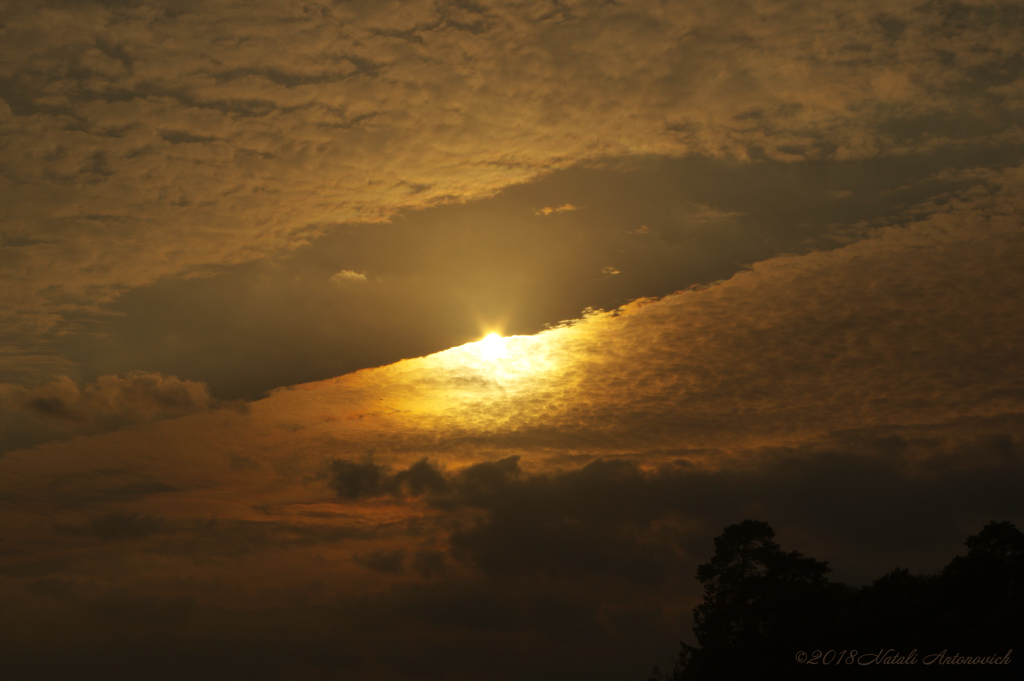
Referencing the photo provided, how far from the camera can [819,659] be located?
4456 cm

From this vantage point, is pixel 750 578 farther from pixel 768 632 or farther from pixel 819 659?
pixel 819 659

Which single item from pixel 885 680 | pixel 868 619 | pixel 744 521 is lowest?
pixel 885 680

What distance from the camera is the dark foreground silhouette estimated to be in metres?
38.0

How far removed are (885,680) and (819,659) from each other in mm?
4034

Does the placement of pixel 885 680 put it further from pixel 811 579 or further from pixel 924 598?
pixel 811 579

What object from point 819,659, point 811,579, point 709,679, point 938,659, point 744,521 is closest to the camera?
point 938,659

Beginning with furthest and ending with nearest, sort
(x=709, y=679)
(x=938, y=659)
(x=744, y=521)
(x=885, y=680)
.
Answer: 1. (x=744, y=521)
2. (x=709, y=679)
3. (x=885, y=680)
4. (x=938, y=659)

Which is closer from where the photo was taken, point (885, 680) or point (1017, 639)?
point (1017, 639)

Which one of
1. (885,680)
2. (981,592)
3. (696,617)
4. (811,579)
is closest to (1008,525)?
(981,592)

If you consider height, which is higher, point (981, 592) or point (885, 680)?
point (981, 592)

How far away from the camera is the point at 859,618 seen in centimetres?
4419

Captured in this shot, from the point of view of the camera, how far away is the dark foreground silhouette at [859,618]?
125 ft

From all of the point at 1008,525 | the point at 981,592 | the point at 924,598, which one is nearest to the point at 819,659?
the point at 924,598

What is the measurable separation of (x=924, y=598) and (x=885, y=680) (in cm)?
487
